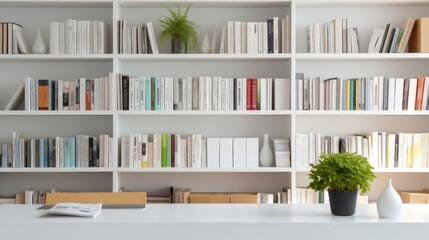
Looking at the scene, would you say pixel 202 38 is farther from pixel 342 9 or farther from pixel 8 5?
pixel 8 5

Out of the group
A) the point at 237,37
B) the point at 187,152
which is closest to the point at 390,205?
the point at 187,152

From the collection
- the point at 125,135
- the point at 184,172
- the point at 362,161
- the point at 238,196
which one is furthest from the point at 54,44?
the point at 362,161

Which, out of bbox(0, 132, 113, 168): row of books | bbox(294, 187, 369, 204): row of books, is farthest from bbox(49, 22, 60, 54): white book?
bbox(294, 187, 369, 204): row of books

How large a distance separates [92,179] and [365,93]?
2.16 meters

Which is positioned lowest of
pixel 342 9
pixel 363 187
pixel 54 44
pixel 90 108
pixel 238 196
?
pixel 238 196

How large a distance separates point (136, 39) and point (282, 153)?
1353 millimetres

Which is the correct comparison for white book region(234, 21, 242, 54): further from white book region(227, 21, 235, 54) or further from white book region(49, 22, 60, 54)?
white book region(49, 22, 60, 54)

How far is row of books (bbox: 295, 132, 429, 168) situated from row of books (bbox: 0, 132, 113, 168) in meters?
1.41

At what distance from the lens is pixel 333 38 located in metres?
4.19

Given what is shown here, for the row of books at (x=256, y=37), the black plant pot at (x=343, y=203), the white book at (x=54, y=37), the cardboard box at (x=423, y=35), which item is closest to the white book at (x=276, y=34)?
the row of books at (x=256, y=37)

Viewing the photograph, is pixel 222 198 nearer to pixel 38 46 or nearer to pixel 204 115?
pixel 204 115

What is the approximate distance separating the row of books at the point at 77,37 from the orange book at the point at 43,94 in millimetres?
235

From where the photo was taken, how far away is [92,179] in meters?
4.44

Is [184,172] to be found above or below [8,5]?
below
